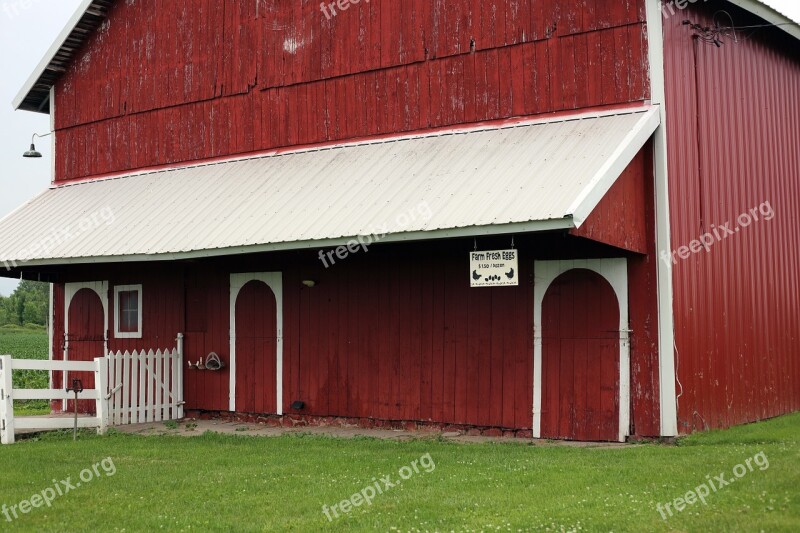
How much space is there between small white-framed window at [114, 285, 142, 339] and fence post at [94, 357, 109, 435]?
292 centimetres

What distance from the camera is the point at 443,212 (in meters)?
13.3

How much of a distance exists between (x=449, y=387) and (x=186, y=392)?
5.43 metres

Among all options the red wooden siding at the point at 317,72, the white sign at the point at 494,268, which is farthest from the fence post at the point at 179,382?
the white sign at the point at 494,268

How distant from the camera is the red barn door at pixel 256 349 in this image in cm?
1733

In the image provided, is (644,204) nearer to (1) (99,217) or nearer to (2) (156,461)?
(2) (156,461)

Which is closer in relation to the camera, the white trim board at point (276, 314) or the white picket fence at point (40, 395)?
the white picket fence at point (40, 395)

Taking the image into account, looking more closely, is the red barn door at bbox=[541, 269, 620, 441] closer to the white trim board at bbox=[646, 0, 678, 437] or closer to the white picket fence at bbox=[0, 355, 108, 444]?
the white trim board at bbox=[646, 0, 678, 437]

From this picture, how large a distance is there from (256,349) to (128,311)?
129 inches

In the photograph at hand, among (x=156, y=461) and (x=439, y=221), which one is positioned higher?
(x=439, y=221)

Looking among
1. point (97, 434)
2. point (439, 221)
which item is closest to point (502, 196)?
point (439, 221)

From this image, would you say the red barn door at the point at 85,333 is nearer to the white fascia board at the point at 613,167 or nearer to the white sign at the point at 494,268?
the white sign at the point at 494,268

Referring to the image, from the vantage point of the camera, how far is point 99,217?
60.3 ft

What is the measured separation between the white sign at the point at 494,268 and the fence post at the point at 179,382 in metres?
7.27

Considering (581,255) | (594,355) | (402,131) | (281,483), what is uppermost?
(402,131)
